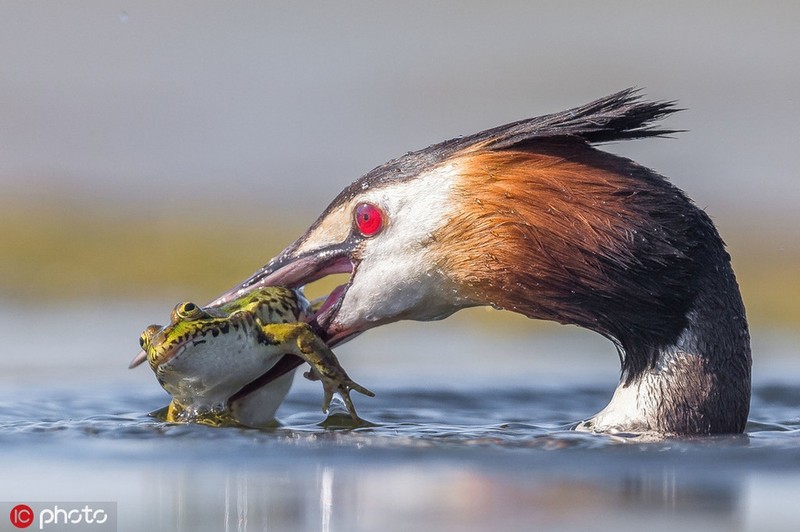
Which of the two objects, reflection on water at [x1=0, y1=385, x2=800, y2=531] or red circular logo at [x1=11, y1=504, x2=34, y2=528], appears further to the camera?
red circular logo at [x1=11, y1=504, x2=34, y2=528]

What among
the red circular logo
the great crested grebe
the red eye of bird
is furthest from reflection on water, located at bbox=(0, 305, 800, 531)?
the red eye of bird

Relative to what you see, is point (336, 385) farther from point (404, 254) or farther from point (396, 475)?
point (396, 475)

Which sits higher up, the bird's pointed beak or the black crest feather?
the black crest feather

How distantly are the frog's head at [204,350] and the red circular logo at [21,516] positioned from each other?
1.37 meters

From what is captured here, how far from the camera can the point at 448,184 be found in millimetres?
8258

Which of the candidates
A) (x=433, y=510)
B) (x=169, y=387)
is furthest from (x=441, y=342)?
(x=433, y=510)

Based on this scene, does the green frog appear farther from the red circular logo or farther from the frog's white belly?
the red circular logo

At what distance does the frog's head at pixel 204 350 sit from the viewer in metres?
8.20

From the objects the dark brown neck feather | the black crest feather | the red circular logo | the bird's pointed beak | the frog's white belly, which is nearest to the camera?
the red circular logo

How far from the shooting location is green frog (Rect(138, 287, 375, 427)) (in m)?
8.23

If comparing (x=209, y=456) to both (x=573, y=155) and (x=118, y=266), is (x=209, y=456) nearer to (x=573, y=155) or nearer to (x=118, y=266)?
(x=573, y=155)

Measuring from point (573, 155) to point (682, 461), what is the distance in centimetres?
166

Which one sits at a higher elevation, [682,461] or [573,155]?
[573,155]

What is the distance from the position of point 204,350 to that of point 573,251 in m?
1.93
